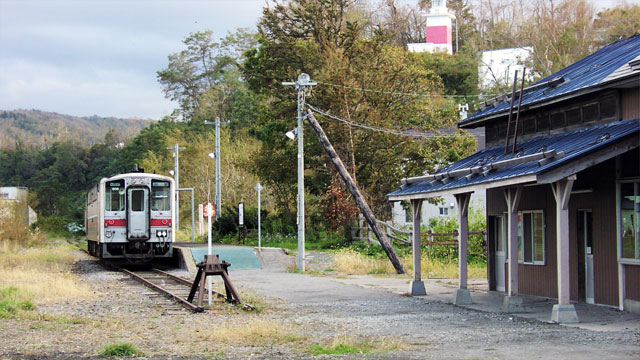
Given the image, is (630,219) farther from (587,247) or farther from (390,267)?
(390,267)

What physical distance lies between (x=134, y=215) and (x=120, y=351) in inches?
724

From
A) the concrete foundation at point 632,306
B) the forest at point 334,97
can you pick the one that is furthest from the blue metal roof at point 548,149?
the forest at point 334,97

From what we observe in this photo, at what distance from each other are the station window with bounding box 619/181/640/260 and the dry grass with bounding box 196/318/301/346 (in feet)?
20.4

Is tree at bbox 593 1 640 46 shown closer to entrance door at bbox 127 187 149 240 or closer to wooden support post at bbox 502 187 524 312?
entrance door at bbox 127 187 149 240

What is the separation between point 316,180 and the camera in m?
41.7

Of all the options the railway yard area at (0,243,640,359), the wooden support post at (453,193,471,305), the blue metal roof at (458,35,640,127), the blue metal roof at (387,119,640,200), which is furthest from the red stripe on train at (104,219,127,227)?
the wooden support post at (453,193,471,305)

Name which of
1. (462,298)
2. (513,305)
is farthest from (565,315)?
(462,298)

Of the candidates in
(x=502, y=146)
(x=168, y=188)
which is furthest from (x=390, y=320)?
(x=168, y=188)

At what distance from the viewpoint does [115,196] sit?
1113 inches

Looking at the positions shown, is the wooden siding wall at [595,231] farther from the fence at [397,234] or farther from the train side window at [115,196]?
the train side window at [115,196]

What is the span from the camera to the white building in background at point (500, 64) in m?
60.1

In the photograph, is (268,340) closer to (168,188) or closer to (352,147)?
(168,188)

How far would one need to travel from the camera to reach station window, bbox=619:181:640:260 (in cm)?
1388

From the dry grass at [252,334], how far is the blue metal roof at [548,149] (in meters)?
4.70
